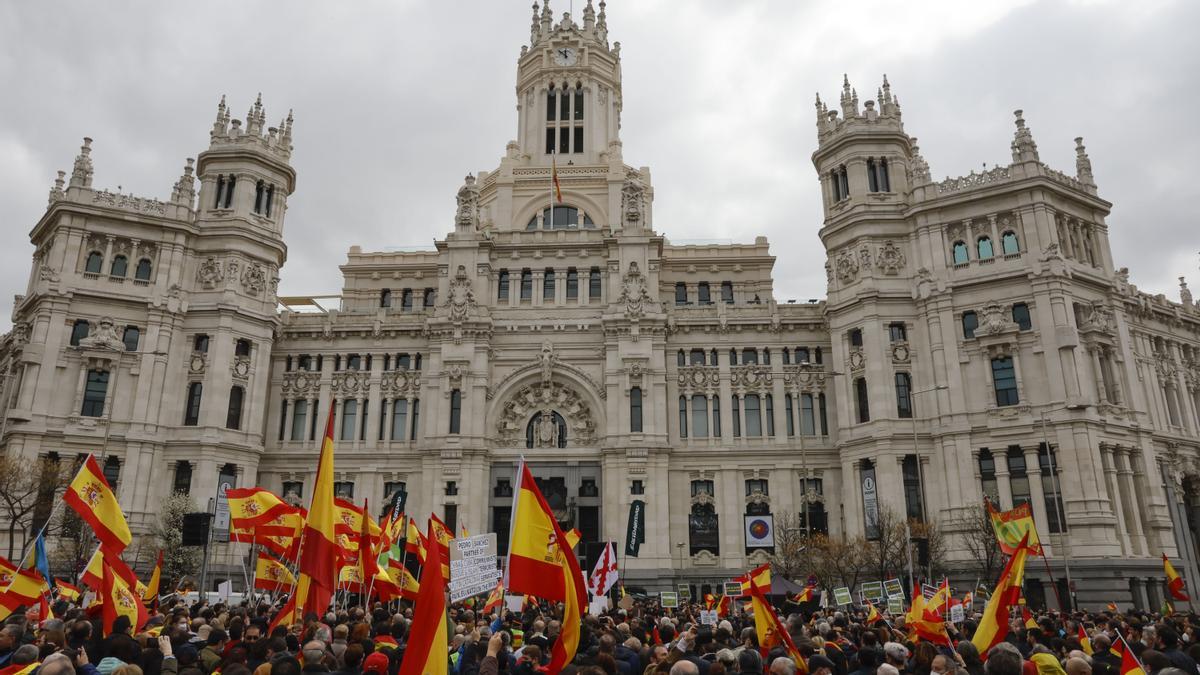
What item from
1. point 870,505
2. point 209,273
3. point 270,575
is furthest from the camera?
point 209,273

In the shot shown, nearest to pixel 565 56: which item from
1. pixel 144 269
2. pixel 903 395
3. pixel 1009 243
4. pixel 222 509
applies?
pixel 144 269

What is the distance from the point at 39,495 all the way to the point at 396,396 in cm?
2323

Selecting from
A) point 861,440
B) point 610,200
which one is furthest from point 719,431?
point 610,200

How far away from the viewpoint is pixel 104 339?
180 ft

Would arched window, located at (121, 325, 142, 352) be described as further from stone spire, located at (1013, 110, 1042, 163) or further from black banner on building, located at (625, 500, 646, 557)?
stone spire, located at (1013, 110, 1042, 163)

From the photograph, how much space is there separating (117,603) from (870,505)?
46376 millimetres

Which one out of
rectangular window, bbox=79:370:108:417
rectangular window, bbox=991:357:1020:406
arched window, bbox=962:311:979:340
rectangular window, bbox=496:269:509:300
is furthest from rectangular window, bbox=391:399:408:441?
rectangular window, bbox=991:357:1020:406

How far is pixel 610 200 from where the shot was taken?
69.6m

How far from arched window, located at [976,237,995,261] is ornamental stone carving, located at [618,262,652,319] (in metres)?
23.4

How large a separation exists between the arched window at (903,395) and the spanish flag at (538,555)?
44062mm

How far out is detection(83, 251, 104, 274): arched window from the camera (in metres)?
56.9

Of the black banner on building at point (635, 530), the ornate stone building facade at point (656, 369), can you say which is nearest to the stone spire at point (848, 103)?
the ornate stone building facade at point (656, 369)

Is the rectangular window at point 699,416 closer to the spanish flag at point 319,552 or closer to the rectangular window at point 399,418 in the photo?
the rectangular window at point 399,418

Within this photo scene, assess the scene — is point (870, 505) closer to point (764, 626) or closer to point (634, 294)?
point (634, 294)
